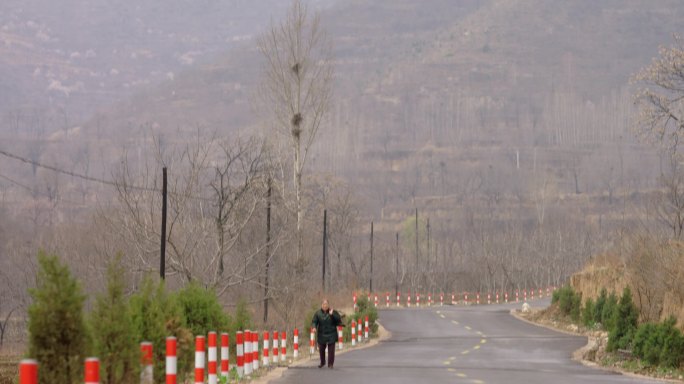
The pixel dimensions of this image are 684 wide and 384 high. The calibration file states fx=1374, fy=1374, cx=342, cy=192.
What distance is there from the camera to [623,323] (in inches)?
1414

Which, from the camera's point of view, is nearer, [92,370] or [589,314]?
[92,370]

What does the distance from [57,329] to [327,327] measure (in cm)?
1629

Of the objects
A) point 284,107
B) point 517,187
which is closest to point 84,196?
point 517,187

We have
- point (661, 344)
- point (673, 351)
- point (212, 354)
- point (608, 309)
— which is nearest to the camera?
point (212, 354)

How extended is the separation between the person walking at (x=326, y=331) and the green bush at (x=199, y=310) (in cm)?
580

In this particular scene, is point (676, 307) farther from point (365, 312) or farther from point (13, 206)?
point (13, 206)

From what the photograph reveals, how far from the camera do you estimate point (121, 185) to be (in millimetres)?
47219

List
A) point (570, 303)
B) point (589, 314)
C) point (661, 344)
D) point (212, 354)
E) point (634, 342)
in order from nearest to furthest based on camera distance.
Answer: point (212, 354)
point (661, 344)
point (634, 342)
point (589, 314)
point (570, 303)

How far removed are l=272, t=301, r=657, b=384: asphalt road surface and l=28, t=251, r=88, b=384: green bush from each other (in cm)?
1049

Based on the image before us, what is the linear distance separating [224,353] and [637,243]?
20.1 metres

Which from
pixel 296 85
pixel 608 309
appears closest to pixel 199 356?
pixel 608 309

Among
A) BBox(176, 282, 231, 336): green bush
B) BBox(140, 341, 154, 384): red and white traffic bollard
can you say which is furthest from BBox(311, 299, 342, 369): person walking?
BBox(140, 341, 154, 384): red and white traffic bollard

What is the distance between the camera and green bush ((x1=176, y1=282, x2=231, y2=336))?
2370 centimetres

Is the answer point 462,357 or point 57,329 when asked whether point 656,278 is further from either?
point 57,329
